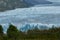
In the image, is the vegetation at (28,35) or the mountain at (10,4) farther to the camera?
the mountain at (10,4)

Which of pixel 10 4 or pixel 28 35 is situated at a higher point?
pixel 10 4

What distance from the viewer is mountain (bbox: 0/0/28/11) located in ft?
136

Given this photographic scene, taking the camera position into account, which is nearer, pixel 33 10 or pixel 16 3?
pixel 33 10

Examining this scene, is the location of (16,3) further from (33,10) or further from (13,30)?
(13,30)

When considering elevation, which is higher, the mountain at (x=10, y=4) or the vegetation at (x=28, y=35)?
the mountain at (x=10, y=4)

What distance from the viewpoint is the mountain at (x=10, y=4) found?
41.3 metres

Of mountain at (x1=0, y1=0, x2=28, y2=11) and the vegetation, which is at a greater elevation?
mountain at (x1=0, y1=0, x2=28, y2=11)

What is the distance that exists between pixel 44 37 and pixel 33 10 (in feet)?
93.6

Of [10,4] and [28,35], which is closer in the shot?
[28,35]

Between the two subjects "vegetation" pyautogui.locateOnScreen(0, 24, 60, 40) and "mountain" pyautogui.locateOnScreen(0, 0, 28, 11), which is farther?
"mountain" pyautogui.locateOnScreen(0, 0, 28, 11)

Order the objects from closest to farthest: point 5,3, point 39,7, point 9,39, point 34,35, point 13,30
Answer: point 9,39 → point 13,30 → point 34,35 → point 39,7 → point 5,3

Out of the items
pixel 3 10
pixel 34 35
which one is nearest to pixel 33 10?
pixel 3 10

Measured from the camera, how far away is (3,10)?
4009 centimetres

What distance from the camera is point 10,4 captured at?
4303 cm
